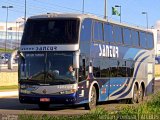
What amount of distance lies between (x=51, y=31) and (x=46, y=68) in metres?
1.59

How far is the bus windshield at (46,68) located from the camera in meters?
19.4

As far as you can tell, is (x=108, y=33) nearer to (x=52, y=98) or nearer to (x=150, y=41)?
(x=52, y=98)

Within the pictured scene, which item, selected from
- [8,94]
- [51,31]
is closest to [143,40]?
[51,31]

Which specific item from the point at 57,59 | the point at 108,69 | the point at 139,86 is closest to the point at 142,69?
the point at 139,86

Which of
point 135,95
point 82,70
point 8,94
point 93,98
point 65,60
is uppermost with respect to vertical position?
point 65,60

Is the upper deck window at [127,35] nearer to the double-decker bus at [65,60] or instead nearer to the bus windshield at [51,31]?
the double-decker bus at [65,60]

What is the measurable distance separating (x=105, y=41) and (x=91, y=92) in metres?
2.79

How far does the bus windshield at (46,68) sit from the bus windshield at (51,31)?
0.55 meters

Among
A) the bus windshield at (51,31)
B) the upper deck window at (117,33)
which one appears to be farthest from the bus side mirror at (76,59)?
the upper deck window at (117,33)

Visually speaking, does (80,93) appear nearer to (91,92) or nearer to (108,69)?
(91,92)

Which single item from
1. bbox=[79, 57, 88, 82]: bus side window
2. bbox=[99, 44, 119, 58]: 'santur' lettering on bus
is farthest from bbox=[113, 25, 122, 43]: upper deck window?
bbox=[79, 57, 88, 82]: bus side window

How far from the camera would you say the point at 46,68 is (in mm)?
19656

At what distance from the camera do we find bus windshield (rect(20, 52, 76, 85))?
1942 centimetres

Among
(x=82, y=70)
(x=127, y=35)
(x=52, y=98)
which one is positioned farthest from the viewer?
(x=127, y=35)
